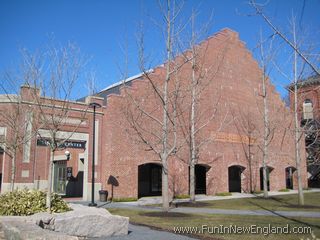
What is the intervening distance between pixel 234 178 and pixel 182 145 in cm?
1627

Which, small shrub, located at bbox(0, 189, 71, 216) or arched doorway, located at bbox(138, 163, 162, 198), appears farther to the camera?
arched doorway, located at bbox(138, 163, 162, 198)

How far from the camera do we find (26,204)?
11898 millimetres

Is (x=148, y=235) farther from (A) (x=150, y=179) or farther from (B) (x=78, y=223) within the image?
(A) (x=150, y=179)

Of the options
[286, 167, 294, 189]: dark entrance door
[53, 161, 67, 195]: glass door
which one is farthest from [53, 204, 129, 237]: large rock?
[286, 167, 294, 189]: dark entrance door

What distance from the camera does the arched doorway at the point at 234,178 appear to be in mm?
34812

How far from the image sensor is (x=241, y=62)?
113ft

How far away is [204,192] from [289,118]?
1304 centimetres

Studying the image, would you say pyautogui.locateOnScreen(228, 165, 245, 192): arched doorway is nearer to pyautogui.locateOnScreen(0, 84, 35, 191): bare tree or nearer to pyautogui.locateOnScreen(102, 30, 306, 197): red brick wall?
pyautogui.locateOnScreen(102, 30, 306, 197): red brick wall

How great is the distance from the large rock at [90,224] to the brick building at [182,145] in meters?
9.75


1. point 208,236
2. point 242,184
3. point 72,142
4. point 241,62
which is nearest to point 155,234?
point 208,236

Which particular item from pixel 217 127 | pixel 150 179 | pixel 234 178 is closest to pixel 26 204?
pixel 150 179

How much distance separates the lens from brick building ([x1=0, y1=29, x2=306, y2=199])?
23.5 meters

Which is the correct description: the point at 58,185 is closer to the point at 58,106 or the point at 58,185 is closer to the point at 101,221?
the point at 58,106

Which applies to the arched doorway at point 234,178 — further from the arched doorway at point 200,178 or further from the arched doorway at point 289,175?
the arched doorway at point 289,175
